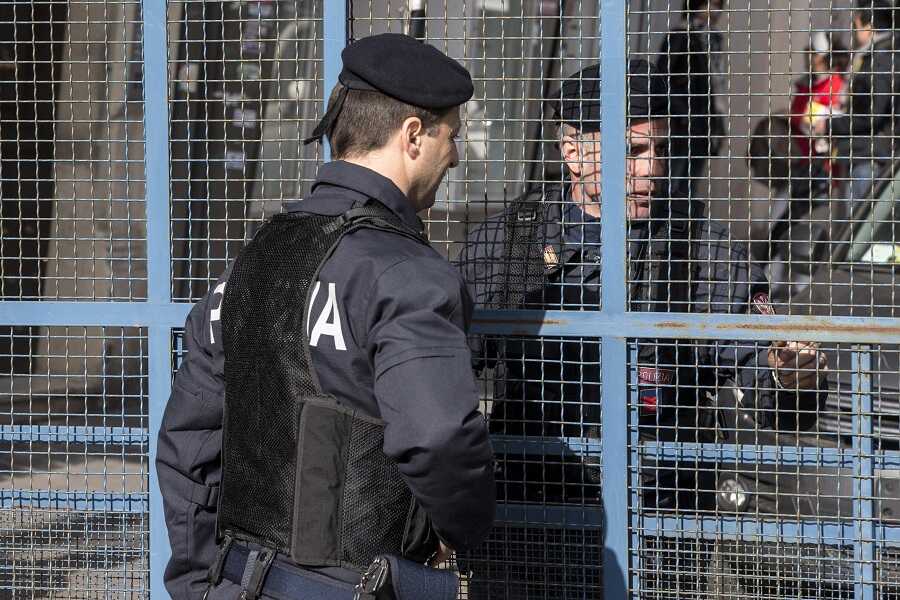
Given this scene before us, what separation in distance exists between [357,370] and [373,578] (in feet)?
1.38

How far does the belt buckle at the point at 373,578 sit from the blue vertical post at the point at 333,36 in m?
1.54

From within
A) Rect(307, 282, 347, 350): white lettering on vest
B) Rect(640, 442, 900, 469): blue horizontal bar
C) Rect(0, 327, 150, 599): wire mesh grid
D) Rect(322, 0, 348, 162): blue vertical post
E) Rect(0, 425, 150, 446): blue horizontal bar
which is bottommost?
Rect(0, 327, 150, 599): wire mesh grid

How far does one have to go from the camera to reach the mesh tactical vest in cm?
207

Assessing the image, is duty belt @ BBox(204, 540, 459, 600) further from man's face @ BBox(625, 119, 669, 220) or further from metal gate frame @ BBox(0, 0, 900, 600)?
man's face @ BBox(625, 119, 669, 220)

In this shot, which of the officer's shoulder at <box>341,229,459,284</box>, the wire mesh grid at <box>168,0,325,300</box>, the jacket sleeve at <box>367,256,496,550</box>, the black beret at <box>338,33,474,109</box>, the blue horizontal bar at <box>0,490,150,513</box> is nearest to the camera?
the jacket sleeve at <box>367,256,496,550</box>

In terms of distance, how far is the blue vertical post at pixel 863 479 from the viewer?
2912 mm

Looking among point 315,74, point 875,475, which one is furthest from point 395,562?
point 315,74

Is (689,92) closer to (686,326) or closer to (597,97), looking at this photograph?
(597,97)

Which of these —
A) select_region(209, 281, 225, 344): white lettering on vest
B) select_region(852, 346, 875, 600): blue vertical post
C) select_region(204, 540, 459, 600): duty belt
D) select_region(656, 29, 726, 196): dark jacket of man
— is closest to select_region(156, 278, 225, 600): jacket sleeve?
select_region(209, 281, 225, 344): white lettering on vest

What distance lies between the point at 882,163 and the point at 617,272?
389 centimetres

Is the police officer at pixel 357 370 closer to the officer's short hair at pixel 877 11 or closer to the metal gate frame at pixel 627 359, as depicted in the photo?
the metal gate frame at pixel 627 359

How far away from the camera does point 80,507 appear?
3328mm

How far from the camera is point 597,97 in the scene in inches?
125

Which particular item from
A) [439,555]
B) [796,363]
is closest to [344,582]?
[439,555]
